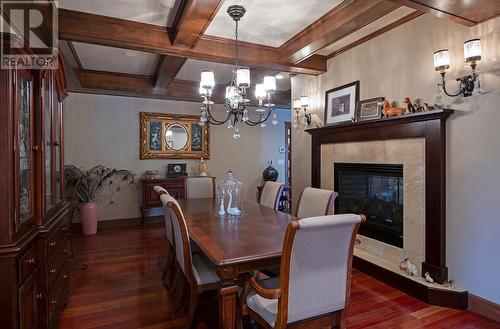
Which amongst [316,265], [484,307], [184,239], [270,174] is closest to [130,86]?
[270,174]

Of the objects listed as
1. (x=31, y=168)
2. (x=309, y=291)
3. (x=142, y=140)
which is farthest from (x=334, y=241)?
(x=142, y=140)

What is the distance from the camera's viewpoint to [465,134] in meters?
2.41

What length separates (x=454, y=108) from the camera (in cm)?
248

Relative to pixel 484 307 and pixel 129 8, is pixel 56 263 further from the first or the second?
pixel 484 307

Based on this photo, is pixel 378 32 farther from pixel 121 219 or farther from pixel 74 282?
pixel 121 219

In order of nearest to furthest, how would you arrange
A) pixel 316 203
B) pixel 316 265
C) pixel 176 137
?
pixel 316 265, pixel 316 203, pixel 176 137

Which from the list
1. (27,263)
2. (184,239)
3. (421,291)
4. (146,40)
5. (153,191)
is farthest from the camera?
(153,191)

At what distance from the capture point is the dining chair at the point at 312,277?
1417mm

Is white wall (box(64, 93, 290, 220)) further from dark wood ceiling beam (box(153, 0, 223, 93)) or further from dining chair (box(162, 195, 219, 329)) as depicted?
dining chair (box(162, 195, 219, 329))

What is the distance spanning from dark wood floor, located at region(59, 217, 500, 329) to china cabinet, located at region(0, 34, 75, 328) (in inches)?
11.6

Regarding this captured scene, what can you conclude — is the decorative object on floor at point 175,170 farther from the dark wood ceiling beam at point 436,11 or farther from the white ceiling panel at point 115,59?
the dark wood ceiling beam at point 436,11

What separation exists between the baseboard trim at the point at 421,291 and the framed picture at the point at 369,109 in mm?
1590

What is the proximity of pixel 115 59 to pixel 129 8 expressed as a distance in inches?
65.3

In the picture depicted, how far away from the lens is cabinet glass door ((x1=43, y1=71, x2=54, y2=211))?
6.49ft
